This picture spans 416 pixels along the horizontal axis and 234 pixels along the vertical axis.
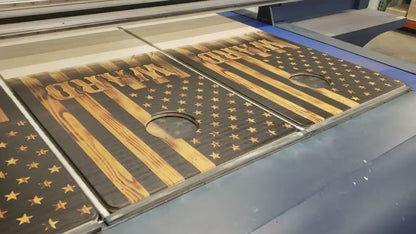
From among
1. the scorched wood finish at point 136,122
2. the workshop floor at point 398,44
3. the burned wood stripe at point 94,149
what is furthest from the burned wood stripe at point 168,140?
the workshop floor at point 398,44

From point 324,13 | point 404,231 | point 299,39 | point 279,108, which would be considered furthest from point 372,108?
point 324,13

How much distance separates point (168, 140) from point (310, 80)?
0.54 metres

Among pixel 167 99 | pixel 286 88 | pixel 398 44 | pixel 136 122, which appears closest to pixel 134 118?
pixel 136 122

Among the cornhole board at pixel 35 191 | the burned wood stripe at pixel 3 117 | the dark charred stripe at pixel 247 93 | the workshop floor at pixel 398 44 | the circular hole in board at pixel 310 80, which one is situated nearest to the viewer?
the cornhole board at pixel 35 191

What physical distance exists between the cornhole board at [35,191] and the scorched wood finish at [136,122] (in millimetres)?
38

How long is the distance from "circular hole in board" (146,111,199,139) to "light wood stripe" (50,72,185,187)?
6cm

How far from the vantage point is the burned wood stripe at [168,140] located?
78 cm

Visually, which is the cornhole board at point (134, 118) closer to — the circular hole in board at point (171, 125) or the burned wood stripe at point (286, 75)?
the circular hole in board at point (171, 125)

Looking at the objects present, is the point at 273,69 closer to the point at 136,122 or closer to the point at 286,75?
the point at 286,75

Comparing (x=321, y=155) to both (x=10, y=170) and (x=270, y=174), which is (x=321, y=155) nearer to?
(x=270, y=174)

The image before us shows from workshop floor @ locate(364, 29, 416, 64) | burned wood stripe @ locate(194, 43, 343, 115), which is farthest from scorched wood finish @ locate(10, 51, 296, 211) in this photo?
workshop floor @ locate(364, 29, 416, 64)

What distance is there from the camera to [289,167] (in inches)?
31.7

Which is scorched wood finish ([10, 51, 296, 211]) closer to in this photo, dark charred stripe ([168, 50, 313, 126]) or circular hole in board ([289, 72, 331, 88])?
dark charred stripe ([168, 50, 313, 126])

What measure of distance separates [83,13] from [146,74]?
228 mm
